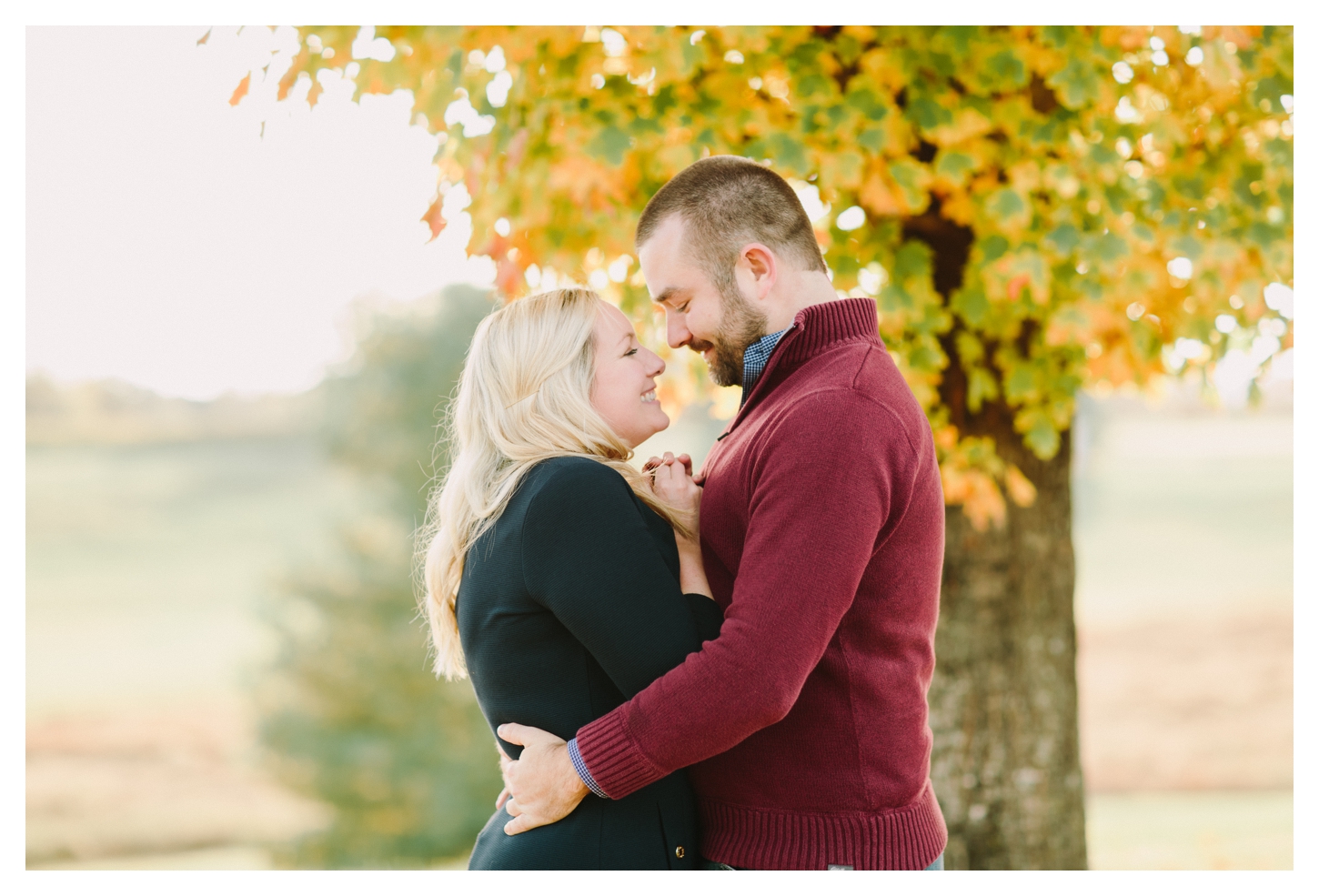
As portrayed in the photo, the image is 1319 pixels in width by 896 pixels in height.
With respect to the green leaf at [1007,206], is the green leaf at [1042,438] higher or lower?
lower

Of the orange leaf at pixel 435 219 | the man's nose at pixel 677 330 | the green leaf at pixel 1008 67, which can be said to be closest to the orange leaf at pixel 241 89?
the orange leaf at pixel 435 219

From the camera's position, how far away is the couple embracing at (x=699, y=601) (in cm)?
187

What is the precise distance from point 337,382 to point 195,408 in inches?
272

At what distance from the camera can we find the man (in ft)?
6.07

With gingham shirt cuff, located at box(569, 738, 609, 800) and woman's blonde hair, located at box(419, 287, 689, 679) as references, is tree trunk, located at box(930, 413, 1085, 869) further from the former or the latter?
gingham shirt cuff, located at box(569, 738, 609, 800)

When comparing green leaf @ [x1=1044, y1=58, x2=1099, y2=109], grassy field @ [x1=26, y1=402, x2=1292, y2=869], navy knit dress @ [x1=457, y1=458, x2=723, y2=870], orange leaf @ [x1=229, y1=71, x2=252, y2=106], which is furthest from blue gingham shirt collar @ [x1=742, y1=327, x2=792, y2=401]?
grassy field @ [x1=26, y1=402, x2=1292, y2=869]

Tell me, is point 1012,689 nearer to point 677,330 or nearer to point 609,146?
point 677,330

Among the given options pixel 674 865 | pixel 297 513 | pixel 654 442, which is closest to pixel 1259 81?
pixel 674 865

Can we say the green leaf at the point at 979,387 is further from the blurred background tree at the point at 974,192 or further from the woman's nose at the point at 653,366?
the woman's nose at the point at 653,366

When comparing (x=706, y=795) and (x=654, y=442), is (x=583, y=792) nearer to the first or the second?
(x=706, y=795)

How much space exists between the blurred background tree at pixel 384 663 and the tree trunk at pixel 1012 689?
496 centimetres

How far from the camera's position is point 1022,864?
13.9 feet

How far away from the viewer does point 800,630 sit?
1.84 meters

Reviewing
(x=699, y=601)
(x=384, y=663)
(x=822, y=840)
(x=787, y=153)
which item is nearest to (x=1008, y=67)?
(x=787, y=153)
